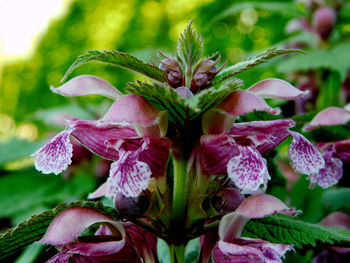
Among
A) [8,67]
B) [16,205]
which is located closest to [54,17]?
[8,67]

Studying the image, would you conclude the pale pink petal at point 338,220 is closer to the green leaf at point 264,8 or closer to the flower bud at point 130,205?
the flower bud at point 130,205

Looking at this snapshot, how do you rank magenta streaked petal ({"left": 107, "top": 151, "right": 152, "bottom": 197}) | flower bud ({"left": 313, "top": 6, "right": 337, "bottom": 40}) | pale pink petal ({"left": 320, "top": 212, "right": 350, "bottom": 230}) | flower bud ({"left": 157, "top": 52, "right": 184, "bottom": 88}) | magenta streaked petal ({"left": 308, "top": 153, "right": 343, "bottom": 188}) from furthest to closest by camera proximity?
flower bud ({"left": 313, "top": 6, "right": 337, "bottom": 40}) < pale pink petal ({"left": 320, "top": 212, "right": 350, "bottom": 230}) < magenta streaked petal ({"left": 308, "top": 153, "right": 343, "bottom": 188}) < flower bud ({"left": 157, "top": 52, "right": 184, "bottom": 88}) < magenta streaked petal ({"left": 107, "top": 151, "right": 152, "bottom": 197})

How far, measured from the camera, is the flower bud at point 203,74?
2.04ft

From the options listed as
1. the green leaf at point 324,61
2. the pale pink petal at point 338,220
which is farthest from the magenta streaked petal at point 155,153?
the green leaf at point 324,61

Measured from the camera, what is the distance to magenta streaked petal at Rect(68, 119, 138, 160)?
61 centimetres

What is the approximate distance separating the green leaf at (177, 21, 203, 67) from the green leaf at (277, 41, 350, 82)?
0.78m

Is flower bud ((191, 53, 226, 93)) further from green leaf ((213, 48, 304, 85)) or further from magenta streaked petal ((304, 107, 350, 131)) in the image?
magenta streaked petal ((304, 107, 350, 131))

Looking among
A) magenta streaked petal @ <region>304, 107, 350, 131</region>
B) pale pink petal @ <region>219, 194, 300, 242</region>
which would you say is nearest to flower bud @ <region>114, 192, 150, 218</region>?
pale pink petal @ <region>219, 194, 300, 242</region>

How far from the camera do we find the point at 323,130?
2.92ft

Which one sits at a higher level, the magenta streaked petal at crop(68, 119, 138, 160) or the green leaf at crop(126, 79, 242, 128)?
the green leaf at crop(126, 79, 242, 128)

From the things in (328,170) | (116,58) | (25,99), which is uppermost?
(116,58)

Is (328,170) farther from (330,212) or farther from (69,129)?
(69,129)

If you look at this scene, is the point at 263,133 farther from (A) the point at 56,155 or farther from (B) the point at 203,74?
(A) the point at 56,155

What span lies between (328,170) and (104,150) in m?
0.37
